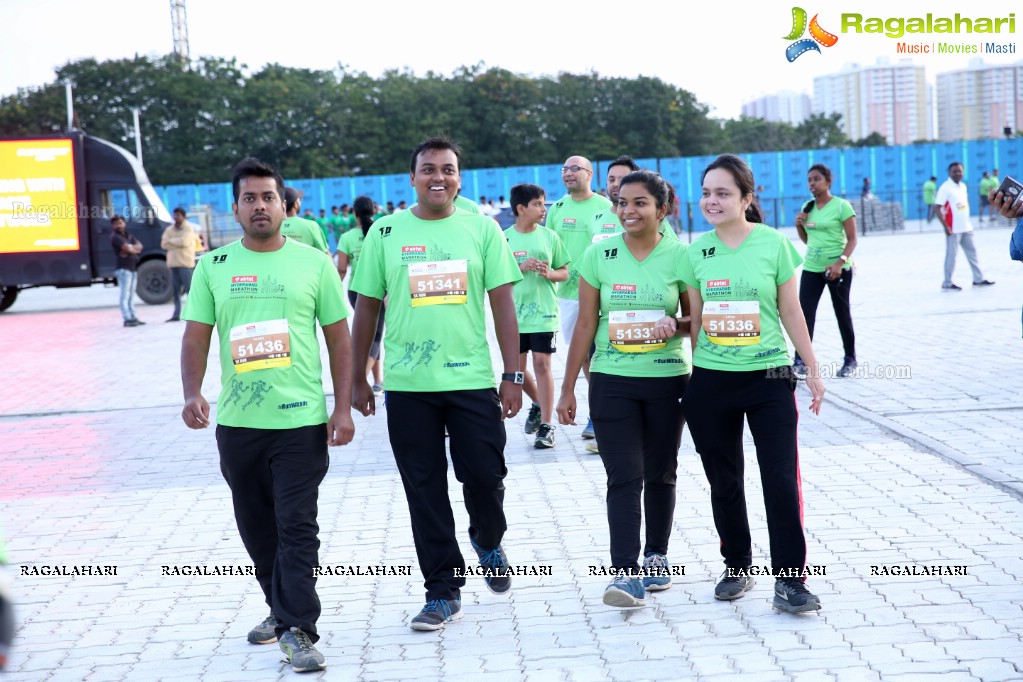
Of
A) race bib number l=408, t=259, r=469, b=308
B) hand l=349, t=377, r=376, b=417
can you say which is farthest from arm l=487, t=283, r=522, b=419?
hand l=349, t=377, r=376, b=417

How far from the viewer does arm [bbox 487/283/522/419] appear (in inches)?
194

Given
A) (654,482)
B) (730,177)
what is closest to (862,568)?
(654,482)

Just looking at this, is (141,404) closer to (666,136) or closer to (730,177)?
(730,177)

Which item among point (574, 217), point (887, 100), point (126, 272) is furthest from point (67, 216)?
point (887, 100)

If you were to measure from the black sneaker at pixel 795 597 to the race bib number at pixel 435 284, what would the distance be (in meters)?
1.72

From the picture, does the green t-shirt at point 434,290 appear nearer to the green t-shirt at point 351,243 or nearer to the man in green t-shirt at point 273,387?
the man in green t-shirt at point 273,387

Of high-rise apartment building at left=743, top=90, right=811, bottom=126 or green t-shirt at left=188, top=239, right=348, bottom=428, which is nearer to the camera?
green t-shirt at left=188, top=239, right=348, bottom=428

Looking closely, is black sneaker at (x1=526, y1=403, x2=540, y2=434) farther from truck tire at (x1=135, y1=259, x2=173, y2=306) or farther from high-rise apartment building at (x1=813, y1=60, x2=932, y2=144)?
high-rise apartment building at (x1=813, y1=60, x2=932, y2=144)

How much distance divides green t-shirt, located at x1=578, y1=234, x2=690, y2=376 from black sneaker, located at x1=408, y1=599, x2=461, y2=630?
1.15m

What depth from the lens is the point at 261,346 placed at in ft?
14.6

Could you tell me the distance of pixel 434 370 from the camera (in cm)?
473

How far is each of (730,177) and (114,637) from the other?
315 cm

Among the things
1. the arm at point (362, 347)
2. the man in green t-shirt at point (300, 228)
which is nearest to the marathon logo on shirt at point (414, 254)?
the arm at point (362, 347)

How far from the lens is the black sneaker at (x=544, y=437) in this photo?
831cm
